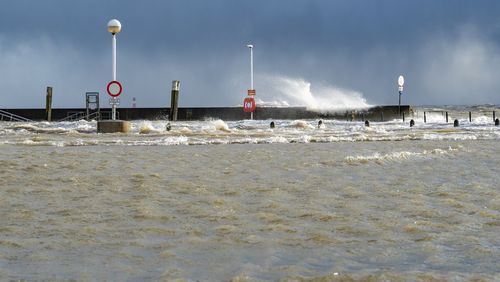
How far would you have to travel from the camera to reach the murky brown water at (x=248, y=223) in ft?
10.5

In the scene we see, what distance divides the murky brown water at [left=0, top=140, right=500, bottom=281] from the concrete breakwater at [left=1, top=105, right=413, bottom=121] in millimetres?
32328

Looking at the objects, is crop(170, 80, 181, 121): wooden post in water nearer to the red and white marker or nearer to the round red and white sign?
the red and white marker

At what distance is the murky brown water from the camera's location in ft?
10.5

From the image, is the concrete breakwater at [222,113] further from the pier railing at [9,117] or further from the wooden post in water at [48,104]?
the wooden post in water at [48,104]

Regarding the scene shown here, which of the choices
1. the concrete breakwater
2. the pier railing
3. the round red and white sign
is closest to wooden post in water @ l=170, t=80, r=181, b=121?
the concrete breakwater

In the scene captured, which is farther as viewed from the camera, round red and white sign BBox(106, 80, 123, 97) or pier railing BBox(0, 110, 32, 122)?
pier railing BBox(0, 110, 32, 122)

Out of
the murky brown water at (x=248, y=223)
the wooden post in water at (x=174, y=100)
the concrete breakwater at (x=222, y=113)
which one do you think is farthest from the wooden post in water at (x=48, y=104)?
the murky brown water at (x=248, y=223)

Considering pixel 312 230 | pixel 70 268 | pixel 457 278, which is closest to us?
pixel 457 278

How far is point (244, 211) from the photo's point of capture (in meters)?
Result: 4.88

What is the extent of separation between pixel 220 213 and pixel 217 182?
1.89 meters

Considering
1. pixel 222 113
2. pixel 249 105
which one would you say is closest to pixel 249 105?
pixel 249 105

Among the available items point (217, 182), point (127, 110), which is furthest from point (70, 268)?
point (127, 110)

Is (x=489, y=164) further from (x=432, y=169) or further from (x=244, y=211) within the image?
(x=244, y=211)

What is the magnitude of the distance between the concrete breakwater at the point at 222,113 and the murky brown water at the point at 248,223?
106 ft
